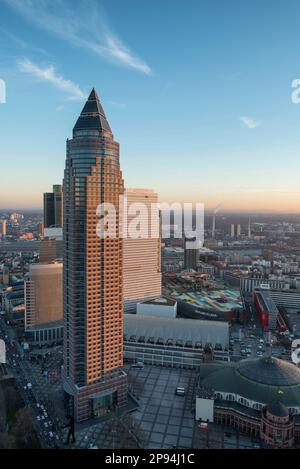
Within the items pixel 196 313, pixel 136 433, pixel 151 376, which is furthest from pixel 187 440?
pixel 196 313

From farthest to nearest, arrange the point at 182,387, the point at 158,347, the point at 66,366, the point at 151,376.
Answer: the point at 158,347 < the point at 151,376 < the point at 182,387 < the point at 66,366

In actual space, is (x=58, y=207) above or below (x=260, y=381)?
above

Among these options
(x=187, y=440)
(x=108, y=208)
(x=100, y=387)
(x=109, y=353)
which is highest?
(x=108, y=208)

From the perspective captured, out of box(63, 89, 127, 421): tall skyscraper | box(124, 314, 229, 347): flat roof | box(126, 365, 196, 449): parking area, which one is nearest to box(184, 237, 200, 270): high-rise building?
box(124, 314, 229, 347): flat roof

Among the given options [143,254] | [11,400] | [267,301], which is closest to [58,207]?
[143,254]

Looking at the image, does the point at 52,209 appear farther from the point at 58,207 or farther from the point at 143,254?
the point at 143,254

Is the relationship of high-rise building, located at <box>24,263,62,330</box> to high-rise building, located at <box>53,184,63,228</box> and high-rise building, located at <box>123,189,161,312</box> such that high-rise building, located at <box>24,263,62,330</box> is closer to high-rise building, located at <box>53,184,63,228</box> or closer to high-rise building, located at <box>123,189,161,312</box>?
high-rise building, located at <box>123,189,161,312</box>

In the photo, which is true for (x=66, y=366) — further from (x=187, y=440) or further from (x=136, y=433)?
(x=187, y=440)
